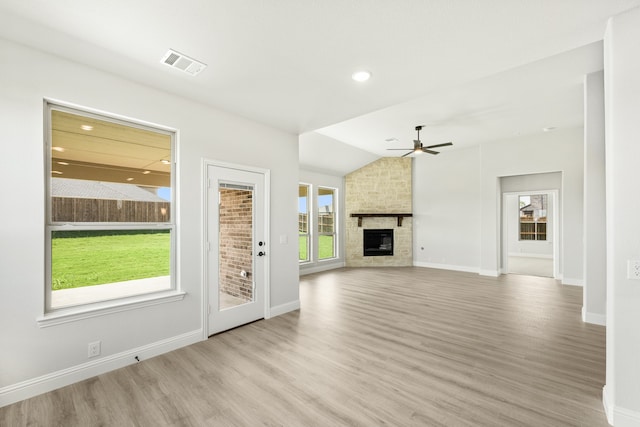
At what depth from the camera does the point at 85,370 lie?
98.0 inches

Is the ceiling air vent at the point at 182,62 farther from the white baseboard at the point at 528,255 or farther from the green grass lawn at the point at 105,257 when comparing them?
the white baseboard at the point at 528,255

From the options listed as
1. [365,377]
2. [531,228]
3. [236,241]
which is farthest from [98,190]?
[531,228]

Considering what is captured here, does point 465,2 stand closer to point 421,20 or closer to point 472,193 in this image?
point 421,20

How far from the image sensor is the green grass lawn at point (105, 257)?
2.48m

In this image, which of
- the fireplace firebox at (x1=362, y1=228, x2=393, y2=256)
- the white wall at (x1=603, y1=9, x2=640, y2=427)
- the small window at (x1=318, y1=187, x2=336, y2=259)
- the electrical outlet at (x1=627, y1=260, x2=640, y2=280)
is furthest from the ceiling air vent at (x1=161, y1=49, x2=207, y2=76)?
the fireplace firebox at (x1=362, y1=228, x2=393, y2=256)

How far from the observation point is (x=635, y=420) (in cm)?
183

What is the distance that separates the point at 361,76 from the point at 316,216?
209 inches

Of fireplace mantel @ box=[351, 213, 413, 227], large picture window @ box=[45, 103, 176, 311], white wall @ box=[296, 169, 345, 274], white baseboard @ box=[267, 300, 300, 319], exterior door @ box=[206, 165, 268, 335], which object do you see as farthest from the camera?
fireplace mantel @ box=[351, 213, 413, 227]

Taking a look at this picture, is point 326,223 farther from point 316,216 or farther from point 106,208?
point 106,208

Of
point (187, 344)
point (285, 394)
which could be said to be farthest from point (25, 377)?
point (285, 394)

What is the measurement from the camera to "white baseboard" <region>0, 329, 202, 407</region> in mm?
2180

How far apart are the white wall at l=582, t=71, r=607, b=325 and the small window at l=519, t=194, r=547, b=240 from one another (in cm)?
773

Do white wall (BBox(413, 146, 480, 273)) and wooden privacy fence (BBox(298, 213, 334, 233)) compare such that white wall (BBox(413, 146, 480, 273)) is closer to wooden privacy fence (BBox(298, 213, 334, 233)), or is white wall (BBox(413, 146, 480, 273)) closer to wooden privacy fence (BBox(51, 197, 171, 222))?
wooden privacy fence (BBox(298, 213, 334, 233))

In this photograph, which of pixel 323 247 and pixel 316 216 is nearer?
pixel 316 216
